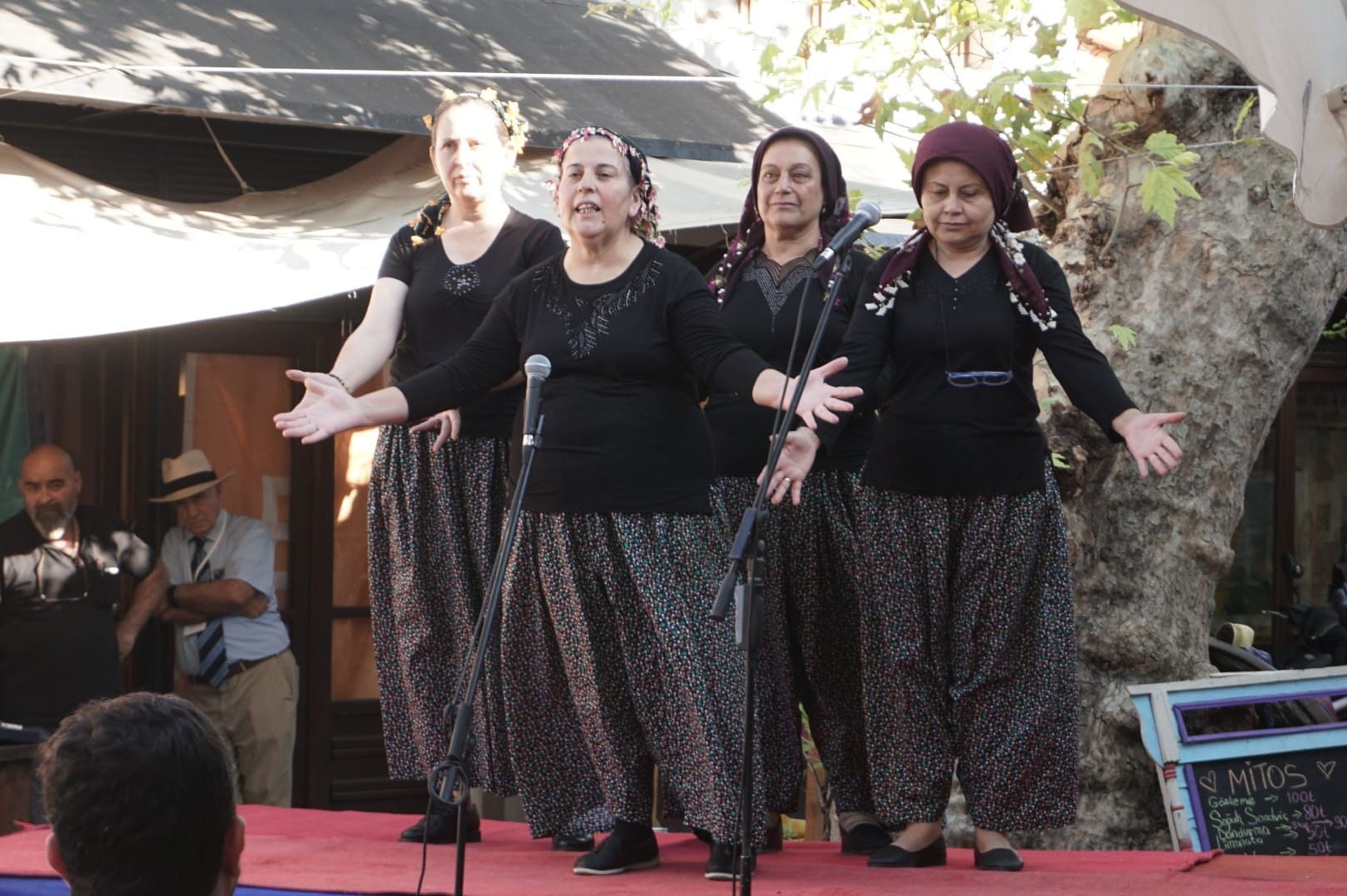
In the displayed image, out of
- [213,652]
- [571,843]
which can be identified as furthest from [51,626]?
[571,843]

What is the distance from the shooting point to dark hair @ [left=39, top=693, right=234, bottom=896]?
7.09 ft

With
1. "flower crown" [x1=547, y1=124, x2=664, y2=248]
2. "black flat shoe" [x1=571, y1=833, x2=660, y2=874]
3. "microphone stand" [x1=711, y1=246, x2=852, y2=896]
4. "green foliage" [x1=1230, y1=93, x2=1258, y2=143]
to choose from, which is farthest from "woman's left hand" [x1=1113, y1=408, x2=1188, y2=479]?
"green foliage" [x1=1230, y1=93, x2=1258, y2=143]

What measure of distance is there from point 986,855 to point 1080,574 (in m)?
1.89

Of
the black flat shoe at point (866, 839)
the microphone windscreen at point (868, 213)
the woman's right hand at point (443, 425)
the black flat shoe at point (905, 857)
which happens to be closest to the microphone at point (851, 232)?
the microphone windscreen at point (868, 213)

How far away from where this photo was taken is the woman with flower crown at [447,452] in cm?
509

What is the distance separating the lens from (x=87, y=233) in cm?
643

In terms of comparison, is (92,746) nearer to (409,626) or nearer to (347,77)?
(409,626)

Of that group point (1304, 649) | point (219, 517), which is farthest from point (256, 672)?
point (1304, 649)

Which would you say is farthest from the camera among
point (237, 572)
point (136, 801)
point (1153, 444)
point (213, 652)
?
point (237, 572)

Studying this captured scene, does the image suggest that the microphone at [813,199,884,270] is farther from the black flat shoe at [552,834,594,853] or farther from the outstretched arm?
the black flat shoe at [552,834,594,853]

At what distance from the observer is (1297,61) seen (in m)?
3.29

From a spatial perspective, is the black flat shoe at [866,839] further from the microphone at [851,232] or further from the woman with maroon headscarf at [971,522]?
the microphone at [851,232]

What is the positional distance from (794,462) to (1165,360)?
249 centimetres

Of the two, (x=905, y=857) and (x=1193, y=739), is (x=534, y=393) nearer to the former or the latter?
(x=905, y=857)
